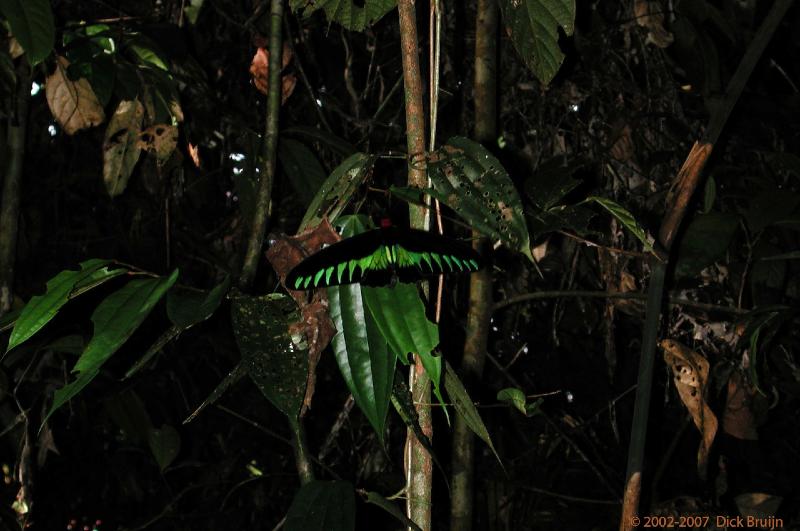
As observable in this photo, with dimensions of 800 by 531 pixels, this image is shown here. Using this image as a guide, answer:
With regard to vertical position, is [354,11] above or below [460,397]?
above

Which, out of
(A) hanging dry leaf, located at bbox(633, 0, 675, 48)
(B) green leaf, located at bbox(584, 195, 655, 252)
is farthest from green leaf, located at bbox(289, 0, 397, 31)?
(A) hanging dry leaf, located at bbox(633, 0, 675, 48)

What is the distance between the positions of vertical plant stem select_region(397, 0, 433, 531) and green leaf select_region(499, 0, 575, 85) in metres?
0.15

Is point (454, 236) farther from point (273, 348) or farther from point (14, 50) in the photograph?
point (14, 50)

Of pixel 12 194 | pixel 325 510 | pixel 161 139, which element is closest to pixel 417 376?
pixel 325 510

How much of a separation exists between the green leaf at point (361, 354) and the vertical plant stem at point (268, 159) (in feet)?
0.75

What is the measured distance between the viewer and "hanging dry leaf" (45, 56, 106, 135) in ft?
4.45

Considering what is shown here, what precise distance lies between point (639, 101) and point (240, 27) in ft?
2.98

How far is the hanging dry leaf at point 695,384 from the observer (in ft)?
3.53

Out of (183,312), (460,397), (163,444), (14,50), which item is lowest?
(163,444)

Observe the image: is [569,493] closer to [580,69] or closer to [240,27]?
[580,69]

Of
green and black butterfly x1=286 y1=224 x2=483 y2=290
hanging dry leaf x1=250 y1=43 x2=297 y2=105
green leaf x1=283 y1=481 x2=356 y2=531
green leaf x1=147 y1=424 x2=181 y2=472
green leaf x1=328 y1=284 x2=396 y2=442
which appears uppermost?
hanging dry leaf x1=250 y1=43 x2=297 y2=105

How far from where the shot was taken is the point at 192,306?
78 centimetres

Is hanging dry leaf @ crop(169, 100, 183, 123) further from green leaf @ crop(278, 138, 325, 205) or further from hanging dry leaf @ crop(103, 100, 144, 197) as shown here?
green leaf @ crop(278, 138, 325, 205)

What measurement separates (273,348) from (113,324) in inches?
5.8
